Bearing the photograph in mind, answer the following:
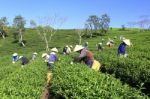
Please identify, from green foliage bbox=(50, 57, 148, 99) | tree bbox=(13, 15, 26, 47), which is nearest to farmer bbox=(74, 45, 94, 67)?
green foliage bbox=(50, 57, 148, 99)

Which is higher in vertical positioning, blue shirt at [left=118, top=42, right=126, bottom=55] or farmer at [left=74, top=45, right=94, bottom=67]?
farmer at [left=74, top=45, right=94, bottom=67]

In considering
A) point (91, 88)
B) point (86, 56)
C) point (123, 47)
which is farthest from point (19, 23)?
point (91, 88)

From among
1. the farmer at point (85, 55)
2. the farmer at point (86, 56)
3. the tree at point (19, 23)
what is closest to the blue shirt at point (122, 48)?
the farmer at point (86, 56)

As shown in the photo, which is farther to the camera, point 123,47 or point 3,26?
point 3,26

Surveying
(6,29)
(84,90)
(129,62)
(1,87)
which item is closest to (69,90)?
(84,90)

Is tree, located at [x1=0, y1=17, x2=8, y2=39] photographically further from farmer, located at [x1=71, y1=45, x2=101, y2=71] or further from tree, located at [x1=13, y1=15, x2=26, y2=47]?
farmer, located at [x1=71, y1=45, x2=101, y2=71]

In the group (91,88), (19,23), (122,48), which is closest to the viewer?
(91,88)

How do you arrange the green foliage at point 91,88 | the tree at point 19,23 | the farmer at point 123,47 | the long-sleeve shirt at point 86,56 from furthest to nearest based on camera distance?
the tree at point 19,23, the farmer at point 123,47, the long-sleeve shirt at point 86,56, the green foliage at point 91,88

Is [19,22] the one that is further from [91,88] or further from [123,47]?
[91,88]

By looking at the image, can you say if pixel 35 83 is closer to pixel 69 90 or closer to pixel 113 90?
pixel 69 90

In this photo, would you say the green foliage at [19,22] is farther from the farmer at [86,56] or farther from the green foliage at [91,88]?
the green foliage at [91,88]

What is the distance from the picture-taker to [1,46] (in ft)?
338

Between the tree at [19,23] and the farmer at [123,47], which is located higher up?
the farmer at [123,47]

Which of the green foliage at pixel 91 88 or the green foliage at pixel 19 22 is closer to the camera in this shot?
the green foliage at pixel 91 88
